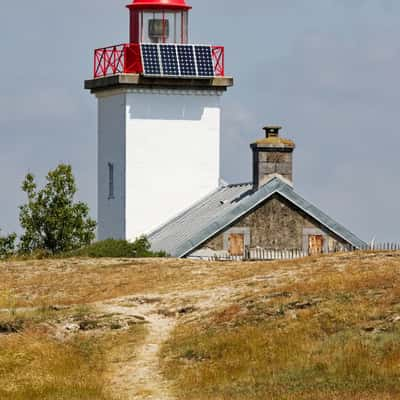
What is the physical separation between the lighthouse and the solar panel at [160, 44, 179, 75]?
0.04 meters

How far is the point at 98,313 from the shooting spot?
37.0 meters

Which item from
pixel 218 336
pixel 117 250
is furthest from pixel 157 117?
pixel 218 336

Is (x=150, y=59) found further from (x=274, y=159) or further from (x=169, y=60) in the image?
(x=274, y=159)

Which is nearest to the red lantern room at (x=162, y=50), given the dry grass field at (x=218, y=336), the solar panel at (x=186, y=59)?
the solar panel at (x=186, y=59)

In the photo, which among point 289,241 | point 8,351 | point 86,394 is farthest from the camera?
point 289,241

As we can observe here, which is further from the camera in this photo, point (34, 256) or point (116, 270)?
point (34, 256)

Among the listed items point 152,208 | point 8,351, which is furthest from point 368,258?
point 152,208

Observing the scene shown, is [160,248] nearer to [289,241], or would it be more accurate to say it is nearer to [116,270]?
[289,241]

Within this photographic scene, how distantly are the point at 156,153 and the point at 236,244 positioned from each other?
8092 millimetres

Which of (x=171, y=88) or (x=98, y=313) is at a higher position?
(x=171, y=88)

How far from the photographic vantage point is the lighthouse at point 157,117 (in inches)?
2475

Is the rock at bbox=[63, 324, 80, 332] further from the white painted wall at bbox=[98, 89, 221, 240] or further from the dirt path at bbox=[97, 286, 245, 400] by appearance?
→ the white painted wall at bbox=[98, 89, 221, 240]

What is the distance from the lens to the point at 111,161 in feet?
212

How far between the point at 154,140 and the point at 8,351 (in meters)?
30.7
